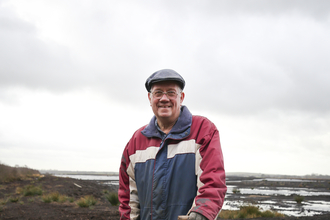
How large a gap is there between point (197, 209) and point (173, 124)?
873 millimetres

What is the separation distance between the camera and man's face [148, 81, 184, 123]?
8.14ft

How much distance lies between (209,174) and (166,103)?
Result: 75 centimetres

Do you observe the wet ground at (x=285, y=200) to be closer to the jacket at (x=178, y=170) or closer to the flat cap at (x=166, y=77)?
the jacket at (x=178, y=170)

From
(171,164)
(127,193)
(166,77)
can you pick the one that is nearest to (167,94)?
(166,77)

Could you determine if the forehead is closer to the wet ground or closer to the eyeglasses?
the eyeglasses

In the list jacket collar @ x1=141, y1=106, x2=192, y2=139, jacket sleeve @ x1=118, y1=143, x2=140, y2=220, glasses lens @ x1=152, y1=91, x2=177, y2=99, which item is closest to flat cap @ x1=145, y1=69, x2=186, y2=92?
glasses lens @ x1=152, y1=91, x2=177, y2=99

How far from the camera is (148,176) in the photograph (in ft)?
7.93

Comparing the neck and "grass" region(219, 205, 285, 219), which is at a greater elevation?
the neck

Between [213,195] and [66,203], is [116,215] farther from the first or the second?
[213,195]

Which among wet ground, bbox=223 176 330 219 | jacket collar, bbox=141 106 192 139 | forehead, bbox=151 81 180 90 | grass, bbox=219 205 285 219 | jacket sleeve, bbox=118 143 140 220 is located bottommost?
wet ground, bbox=223 176 330 219

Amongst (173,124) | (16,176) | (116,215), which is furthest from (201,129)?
(16,176)

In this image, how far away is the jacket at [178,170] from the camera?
2088 mm

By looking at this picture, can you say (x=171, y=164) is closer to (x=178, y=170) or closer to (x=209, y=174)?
(x=178, y=170)

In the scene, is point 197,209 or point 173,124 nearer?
point 197,209
